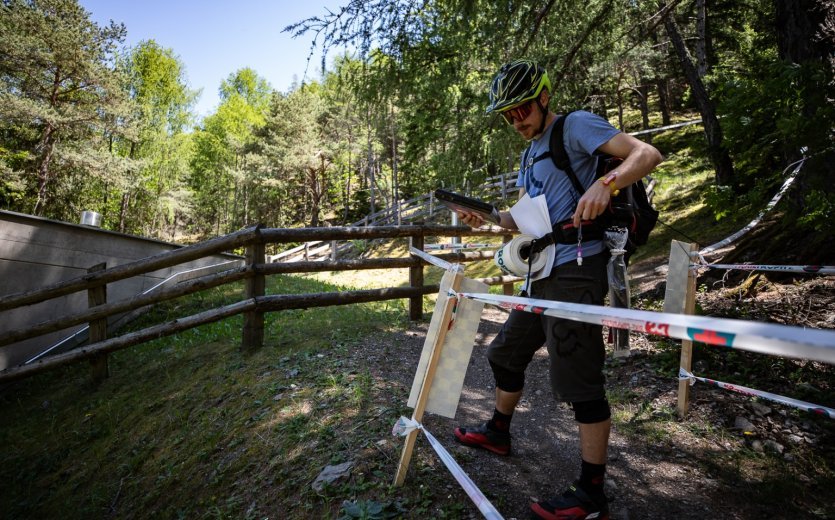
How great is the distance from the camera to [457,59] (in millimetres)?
5336

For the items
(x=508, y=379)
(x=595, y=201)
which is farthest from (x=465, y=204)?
(x=508, y=379)

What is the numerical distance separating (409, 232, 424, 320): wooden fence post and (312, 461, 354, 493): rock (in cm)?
314

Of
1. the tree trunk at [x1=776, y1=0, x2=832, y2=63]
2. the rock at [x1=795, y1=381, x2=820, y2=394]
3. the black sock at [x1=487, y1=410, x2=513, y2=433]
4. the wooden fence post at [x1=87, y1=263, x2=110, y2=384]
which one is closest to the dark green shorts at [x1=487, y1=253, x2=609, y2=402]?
the black sock at [x1=487, y1=410, x2=513, y2=433]

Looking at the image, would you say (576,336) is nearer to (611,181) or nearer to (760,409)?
(611,181)

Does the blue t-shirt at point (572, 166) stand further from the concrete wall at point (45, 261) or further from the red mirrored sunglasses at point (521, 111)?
the concrete wall at point (45, 261)

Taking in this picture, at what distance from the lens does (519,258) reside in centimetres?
235

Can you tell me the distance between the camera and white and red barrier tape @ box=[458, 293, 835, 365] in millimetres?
733

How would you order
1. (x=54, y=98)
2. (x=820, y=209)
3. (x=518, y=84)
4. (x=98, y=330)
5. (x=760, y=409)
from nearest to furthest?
(x=518, y=84), (x=820, y=209), (x=760, y=409), (x=98, y=330), (x=54, y=98)

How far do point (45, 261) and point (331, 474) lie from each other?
7.07 metres

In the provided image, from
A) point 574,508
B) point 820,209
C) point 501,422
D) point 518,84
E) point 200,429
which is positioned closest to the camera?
point 574,508

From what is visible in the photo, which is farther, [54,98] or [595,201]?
[54,98]

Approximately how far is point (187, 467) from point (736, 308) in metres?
5.57

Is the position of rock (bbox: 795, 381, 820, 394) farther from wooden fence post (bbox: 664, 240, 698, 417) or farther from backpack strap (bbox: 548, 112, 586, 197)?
backpack strap (bbox: 548, 112, 586, 197)

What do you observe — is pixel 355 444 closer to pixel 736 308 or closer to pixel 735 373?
pixel 735 373
